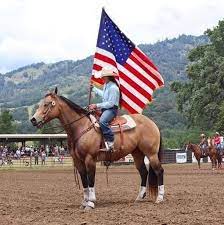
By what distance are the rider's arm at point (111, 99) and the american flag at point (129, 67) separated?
212cm

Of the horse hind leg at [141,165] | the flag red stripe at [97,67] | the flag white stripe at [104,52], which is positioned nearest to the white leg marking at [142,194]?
the horse hind leg at [141,165]

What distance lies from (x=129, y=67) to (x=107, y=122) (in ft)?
10.3

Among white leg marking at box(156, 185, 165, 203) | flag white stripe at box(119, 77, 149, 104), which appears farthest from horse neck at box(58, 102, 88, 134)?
flag white stripe at box(119, 77, 149, 104)

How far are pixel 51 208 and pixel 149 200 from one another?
2345 mm

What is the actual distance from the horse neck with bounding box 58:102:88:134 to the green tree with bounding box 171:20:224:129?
4463 cm

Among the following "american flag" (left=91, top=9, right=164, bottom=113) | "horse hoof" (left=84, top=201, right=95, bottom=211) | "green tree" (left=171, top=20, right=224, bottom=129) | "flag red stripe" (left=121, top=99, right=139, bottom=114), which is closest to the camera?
"horse hoof" (left=84, top=201, right=95, bottom=211)

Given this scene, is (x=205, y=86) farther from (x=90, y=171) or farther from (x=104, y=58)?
(x=90, y=171)

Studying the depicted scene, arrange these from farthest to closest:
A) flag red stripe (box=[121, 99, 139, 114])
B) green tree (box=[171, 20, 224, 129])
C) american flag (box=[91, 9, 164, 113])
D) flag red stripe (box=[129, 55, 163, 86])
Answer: green tree (box=[171, 20, 224, 129])
flag red stripe (box=[129, 55, 163, 86])
american flag (box=[91, 9, 164, 113])
flag red stripe (box=[121, 99, 139, 114])

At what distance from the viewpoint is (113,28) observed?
1551 centimetres

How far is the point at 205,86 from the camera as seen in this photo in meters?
58.8

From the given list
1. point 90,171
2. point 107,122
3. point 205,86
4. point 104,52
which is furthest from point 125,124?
point 205,86

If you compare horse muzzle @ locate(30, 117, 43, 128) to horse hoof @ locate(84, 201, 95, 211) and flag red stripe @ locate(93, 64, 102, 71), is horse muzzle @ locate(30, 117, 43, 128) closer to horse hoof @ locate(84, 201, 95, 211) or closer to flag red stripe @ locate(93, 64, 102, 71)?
horse hoof @ locate(84, 201, 95, 211)

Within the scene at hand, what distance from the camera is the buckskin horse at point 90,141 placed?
1176 cm

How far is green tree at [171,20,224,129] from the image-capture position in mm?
57812
